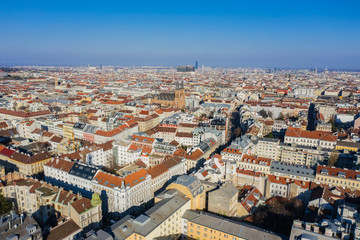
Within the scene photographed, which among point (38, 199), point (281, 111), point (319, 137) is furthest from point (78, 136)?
point (281, 111)

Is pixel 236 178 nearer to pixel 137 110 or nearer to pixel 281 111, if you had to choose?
pixel 137 110

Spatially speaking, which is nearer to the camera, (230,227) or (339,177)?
(230,227)

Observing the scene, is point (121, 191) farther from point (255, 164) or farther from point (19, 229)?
point (255, 164)

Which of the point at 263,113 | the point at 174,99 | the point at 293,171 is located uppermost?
the point at 174,99

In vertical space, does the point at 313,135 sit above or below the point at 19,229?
above

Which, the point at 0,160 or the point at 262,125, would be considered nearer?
the point at 0,160

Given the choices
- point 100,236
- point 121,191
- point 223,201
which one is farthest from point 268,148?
point 100,236
